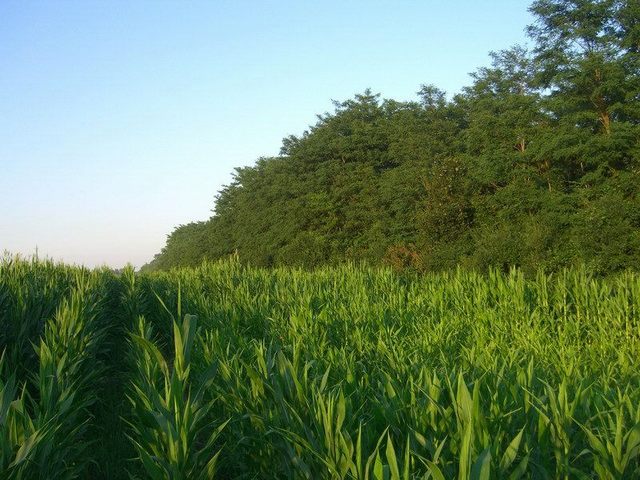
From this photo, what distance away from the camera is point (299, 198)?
36781mm

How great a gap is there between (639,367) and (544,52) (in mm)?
17350

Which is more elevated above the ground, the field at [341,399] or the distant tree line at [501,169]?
the distant tree line at [501,169]

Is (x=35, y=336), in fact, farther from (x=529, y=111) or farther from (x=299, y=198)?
(x=299, y=198)

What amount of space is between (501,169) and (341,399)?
822 inches

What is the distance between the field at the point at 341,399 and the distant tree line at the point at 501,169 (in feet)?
26.8

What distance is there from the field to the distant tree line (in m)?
8.18

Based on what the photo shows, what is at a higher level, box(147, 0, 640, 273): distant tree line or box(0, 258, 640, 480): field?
box(147, 0, 640, 273): distant tree line

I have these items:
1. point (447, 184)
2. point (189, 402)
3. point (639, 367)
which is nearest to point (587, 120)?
point (447, 184)

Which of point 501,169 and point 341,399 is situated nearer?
point 341,399

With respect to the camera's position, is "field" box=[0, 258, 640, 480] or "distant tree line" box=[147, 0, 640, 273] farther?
"distant tree line" box=[147, 0, 640, 273]

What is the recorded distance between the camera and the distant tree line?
59.8 feet

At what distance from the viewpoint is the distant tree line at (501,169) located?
1823 cm

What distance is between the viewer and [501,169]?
22.3m

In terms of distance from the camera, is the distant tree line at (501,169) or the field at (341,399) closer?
the field at (341,399)
